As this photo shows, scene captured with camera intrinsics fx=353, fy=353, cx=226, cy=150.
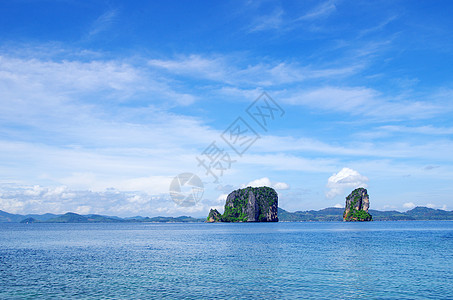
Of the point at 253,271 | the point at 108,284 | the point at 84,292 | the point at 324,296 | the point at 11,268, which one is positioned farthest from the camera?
the point at 11,268

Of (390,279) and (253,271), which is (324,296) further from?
(253,271)

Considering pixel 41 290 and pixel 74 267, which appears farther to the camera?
pixel 74 267

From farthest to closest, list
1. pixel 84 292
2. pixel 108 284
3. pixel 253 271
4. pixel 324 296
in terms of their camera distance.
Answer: pixel 253 271 → pixel 108 284 → pixel 84 292 → pixel 324 296

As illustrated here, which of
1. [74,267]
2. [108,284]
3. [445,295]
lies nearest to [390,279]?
[445,295]

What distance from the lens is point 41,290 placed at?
42.8 m

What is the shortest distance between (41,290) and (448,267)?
59.6 metres

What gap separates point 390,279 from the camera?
155ft

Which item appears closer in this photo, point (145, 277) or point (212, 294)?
point (212, 294)

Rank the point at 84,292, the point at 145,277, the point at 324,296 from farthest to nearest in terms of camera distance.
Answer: the point at 145,277 < the point at 84,292 < the point at 324,296

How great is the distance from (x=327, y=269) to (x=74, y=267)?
42595mm

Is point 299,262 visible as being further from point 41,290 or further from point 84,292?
point 41,290

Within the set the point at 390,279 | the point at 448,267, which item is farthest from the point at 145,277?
the point at 448,267

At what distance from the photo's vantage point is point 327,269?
181 ft

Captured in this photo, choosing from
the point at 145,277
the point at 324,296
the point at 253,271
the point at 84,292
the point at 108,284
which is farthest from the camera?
the point at 253,271
